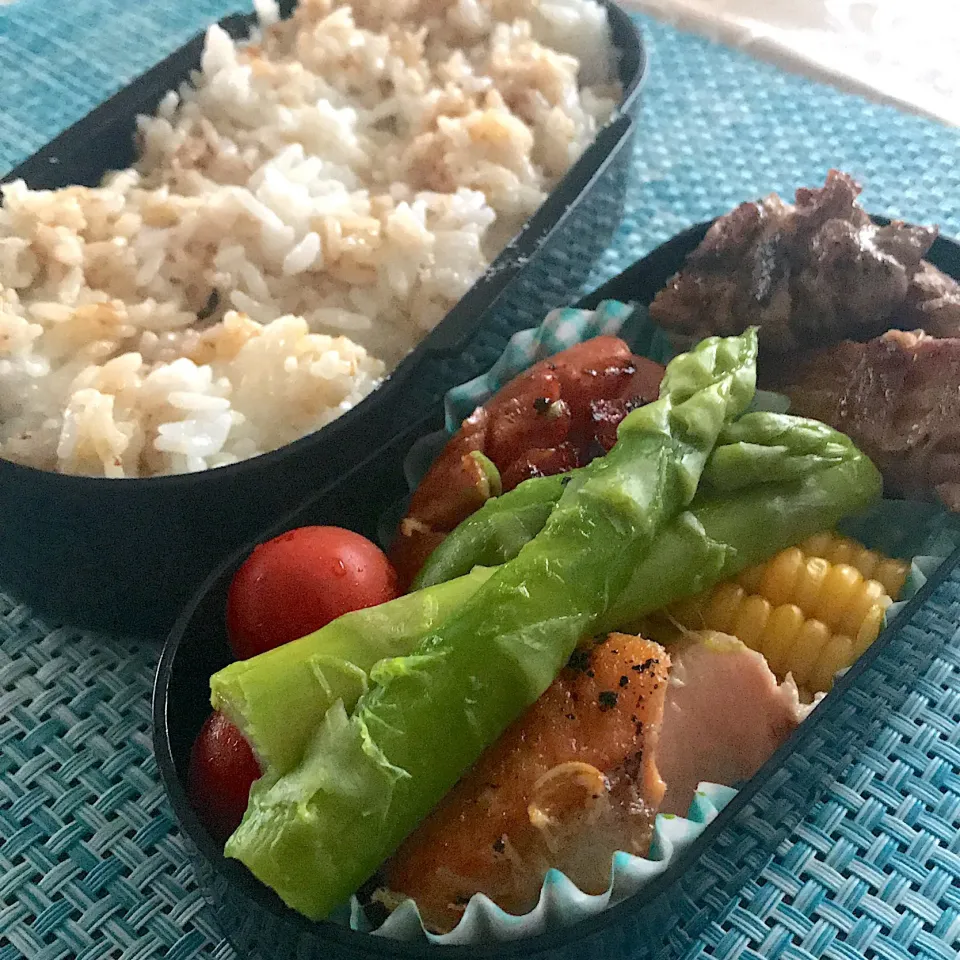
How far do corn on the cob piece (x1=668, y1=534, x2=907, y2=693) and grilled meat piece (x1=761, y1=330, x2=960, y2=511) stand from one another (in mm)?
175

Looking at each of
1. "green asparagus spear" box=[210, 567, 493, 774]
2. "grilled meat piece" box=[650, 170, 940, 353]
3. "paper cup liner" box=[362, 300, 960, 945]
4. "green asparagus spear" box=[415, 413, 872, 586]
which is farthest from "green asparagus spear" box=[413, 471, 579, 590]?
"grilled meat piece" box=[650, 170, 940, 353]

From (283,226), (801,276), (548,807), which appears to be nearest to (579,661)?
(548,807)

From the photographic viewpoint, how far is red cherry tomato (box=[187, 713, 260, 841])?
3.26 feet

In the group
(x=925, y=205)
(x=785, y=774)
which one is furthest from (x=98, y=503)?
(x=925, y=205)

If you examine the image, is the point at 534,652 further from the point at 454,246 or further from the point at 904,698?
the point at 454,246

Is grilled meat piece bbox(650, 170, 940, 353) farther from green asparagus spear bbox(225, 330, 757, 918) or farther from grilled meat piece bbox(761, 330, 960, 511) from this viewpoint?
green asparagus spear bbox(225, 330, 757, 918)

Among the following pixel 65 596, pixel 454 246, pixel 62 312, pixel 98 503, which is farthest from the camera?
pixel 454 246

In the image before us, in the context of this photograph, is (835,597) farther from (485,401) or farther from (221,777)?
(221,777)

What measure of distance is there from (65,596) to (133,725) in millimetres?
186

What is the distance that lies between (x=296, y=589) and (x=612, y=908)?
0.44 metres

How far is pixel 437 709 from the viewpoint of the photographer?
0.90m

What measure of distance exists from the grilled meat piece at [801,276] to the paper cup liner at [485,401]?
100mm

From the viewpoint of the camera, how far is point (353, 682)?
37.0 inches

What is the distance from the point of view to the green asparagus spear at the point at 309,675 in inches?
36.1
